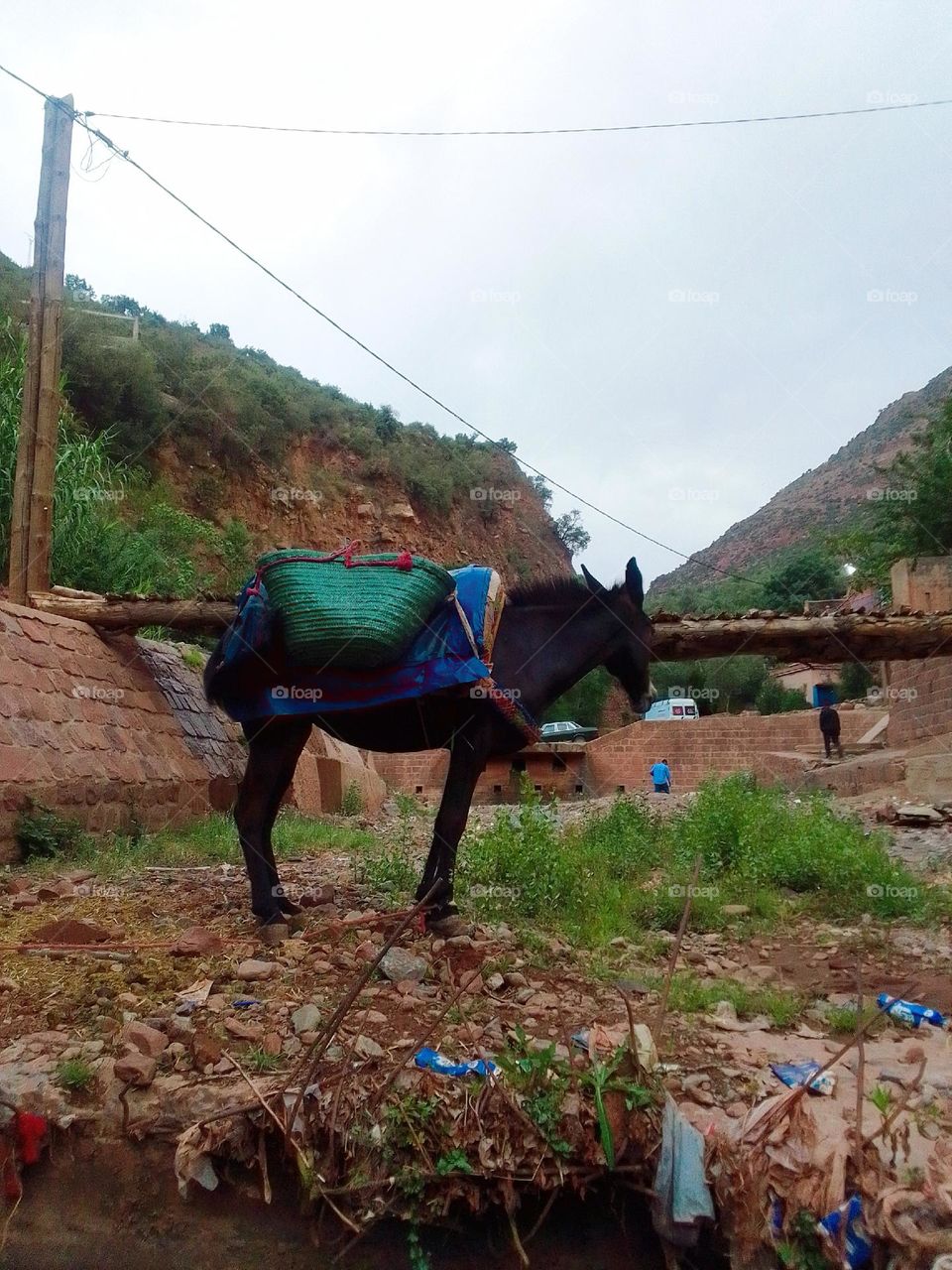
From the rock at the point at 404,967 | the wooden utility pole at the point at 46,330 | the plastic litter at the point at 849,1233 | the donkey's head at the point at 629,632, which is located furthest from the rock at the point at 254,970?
the wooden utility pole at the point at 46,330

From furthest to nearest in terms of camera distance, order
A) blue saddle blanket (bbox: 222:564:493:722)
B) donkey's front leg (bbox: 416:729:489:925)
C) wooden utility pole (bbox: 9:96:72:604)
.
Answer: wooden utility pole (bbox: 9:96:72:604) → donkey's front leg (bbox: 416:729:489:925) → blue saddle blanket (bbox: 222:564:493:722)

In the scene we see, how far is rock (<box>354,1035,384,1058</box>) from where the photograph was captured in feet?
9.54

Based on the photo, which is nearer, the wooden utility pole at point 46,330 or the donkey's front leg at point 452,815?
the donkey's front leg at point 452,815

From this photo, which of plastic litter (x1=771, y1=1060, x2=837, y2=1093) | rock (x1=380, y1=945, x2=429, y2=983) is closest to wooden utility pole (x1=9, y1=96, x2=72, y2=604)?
rock (x1=380, y1=945, x2=429, y2=983)

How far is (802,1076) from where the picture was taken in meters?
2.87

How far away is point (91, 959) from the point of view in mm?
3900

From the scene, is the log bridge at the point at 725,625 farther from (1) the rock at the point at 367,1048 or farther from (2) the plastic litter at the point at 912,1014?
(1) the rock at the point at 367,1048

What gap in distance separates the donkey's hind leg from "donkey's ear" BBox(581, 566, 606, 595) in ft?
5.97

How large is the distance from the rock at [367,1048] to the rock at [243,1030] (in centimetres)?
36

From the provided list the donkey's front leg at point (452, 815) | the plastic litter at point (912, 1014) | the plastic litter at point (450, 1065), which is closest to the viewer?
the plastic litter at point (450, 1065)

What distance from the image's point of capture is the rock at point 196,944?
399 centimetres

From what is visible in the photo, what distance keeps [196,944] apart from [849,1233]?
283 centimetres

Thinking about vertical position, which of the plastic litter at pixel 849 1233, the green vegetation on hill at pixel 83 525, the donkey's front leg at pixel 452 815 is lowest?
the plastic litter at pixel 849 1233

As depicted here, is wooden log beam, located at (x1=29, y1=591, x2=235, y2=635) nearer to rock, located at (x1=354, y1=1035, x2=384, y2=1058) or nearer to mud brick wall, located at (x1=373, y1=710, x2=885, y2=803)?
rock, located at (x1=354, y1=1035, x2=384, y2=1058)
